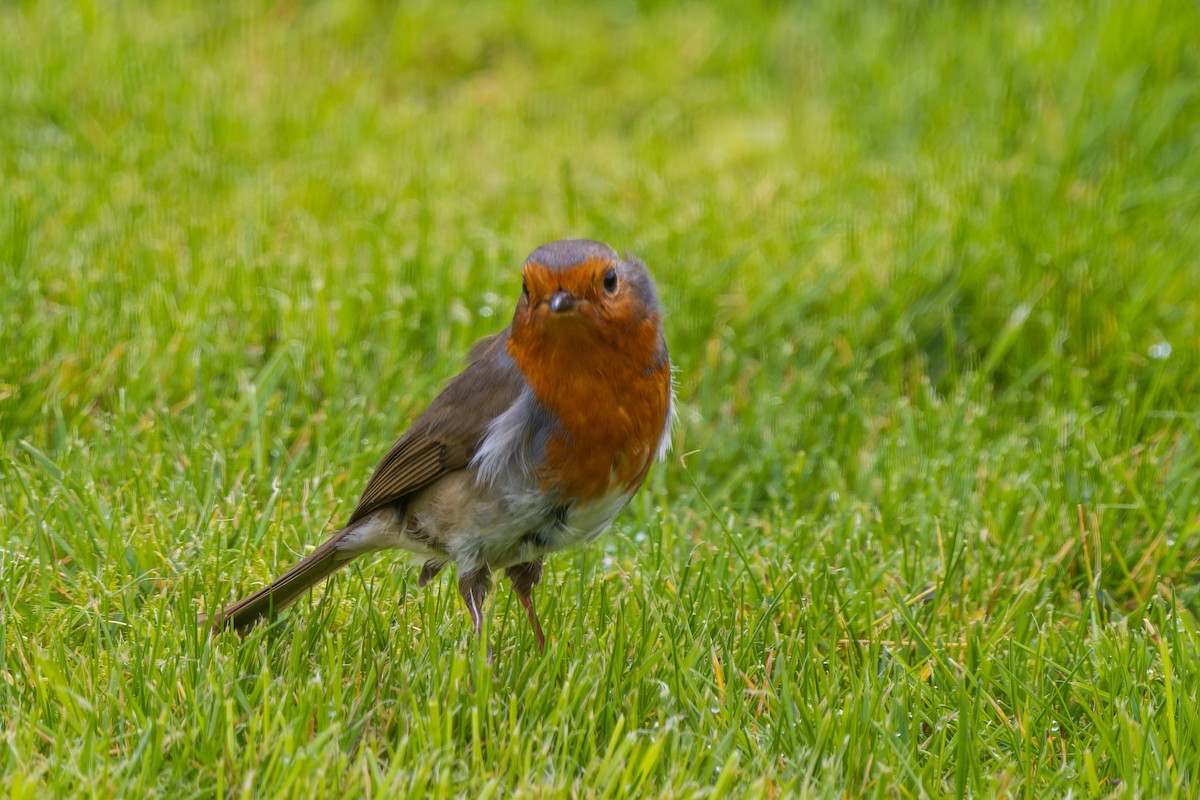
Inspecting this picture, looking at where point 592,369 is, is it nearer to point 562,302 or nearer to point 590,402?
point 590,402

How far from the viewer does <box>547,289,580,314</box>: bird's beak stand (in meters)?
3.26

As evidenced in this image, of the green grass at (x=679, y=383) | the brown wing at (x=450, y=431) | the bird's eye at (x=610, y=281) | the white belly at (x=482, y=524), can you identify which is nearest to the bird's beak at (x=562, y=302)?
the bird's eye at (x=610, y=281)

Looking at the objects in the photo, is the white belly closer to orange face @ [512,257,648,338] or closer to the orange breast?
the orange breast

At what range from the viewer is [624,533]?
4.24m

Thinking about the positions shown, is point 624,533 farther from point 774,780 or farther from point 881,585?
point 774,780

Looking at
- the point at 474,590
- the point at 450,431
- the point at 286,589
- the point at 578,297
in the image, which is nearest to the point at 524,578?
the point at 474,590

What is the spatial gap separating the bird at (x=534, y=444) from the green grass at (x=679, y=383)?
5.8 inches

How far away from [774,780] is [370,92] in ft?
15.1

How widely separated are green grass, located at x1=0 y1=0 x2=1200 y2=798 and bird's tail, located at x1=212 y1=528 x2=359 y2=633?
0.08 meters

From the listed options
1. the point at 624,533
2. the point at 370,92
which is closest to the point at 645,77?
the point at 370,92

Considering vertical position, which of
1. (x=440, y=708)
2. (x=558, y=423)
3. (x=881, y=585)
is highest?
(x=558, y=423)

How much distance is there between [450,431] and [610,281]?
578 millimetres

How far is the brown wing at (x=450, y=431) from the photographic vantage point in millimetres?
3596

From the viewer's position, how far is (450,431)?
12.0 ft
